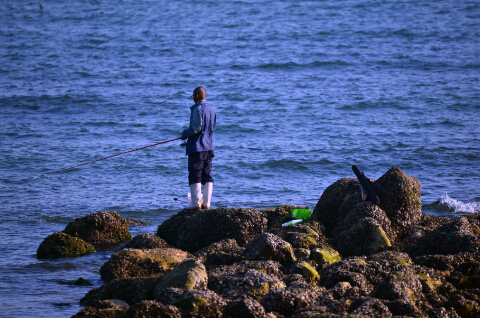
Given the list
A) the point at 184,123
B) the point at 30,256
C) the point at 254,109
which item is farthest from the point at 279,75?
the point at 30,256

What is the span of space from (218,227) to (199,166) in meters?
1.09

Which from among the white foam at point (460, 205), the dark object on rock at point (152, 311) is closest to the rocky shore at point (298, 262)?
the dark object on rock at point (152, 311)

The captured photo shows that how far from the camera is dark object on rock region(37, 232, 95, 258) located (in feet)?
25.3

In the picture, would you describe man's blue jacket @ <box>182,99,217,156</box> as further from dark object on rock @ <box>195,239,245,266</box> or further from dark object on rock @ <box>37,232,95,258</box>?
dark object on rock @ <box>37,232,95,258</box>

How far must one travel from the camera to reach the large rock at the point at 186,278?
5.35 m

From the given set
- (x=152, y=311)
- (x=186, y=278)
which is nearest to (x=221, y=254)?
(x=186, y=278)

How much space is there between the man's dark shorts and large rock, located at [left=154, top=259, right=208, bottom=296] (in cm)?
249

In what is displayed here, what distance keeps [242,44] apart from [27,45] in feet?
42.0

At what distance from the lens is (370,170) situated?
14.2 m

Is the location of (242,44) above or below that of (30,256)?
above

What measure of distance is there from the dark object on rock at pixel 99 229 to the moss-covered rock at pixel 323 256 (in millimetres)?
3547

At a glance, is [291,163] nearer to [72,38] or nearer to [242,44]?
[242,44]

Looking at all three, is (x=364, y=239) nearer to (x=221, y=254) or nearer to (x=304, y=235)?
(x=304, y=235)

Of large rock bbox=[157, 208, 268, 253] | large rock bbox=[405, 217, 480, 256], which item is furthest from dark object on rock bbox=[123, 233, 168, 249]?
large rock bbox=[405, 217, 480, 256]
